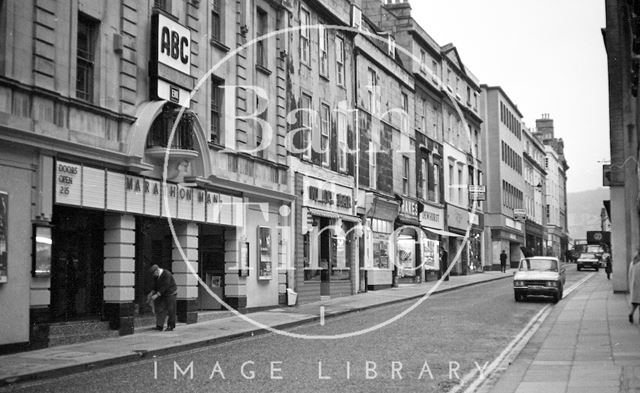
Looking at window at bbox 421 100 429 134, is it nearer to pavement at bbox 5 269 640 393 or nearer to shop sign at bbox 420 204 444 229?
shop sign at bbox 420 204 444 229

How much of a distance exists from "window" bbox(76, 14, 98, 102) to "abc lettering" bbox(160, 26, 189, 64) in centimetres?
237

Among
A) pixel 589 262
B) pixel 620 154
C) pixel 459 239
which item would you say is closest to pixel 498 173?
pixel 589 262

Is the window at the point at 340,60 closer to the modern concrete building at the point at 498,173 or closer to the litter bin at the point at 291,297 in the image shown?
the litter bin at the point at 291,297

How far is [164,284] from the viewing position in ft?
63.0

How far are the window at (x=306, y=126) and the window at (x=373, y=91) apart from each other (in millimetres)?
7828

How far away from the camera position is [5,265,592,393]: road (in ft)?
36.9

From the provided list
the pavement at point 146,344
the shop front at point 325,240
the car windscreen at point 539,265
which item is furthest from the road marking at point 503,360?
the shop front at point 325,240

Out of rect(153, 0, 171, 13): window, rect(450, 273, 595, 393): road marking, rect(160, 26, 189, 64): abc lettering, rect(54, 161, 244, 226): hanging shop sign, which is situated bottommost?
rect(450, 273, 595, 393): road marking

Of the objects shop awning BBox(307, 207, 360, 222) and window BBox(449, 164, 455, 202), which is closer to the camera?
shop awning BBox(307, 207, 360, 222)

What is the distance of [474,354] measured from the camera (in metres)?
14.9

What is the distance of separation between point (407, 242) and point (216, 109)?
23.5 m

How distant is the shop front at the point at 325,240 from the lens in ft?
96.8

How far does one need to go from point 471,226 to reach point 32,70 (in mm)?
48088

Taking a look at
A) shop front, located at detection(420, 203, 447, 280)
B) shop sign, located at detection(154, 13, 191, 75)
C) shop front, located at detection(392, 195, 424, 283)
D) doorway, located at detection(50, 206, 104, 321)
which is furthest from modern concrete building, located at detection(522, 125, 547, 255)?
doorway, located at detection(50, 206, 104, 321)
